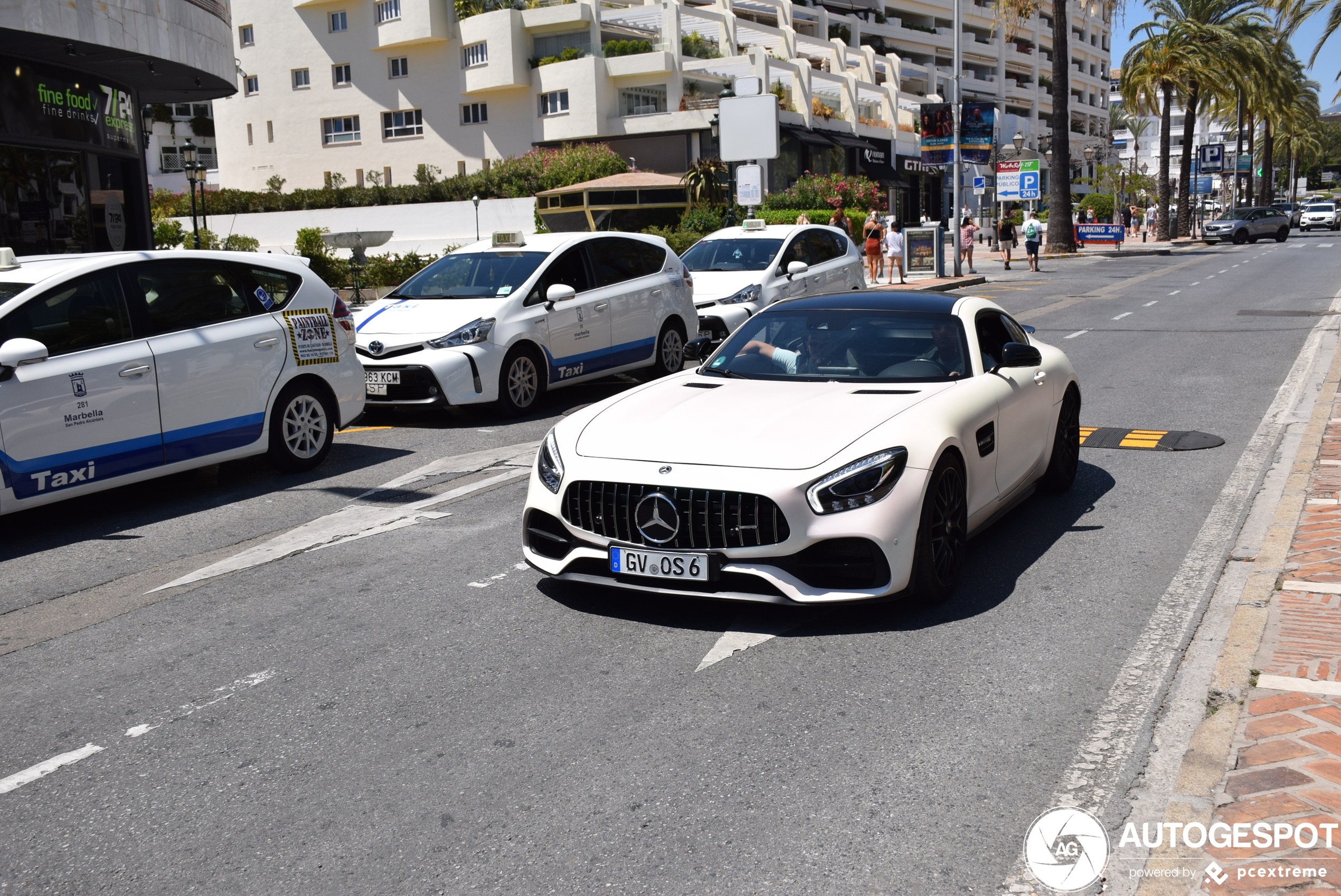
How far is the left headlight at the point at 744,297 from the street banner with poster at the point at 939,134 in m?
23.3

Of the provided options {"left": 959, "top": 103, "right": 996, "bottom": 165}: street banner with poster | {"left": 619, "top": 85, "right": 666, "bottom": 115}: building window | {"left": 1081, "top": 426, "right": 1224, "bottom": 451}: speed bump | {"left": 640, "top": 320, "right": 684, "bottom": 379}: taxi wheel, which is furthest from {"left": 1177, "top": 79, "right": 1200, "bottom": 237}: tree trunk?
{"left": 1081, "top": 426, "right": 1224, "bottom": 451}: speed bump

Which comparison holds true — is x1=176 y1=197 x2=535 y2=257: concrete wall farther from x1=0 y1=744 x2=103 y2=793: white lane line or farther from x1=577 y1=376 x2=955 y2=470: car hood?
x1=0 y1=744 x2=103 y2=793: white lane line

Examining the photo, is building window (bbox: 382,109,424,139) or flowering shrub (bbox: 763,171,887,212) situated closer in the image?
flowering shrub (bbox: 763,171,887,212)

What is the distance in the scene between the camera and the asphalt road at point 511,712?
12.0ft

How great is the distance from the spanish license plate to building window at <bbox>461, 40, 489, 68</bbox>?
174 feet

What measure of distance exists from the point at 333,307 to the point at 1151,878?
25.9ft

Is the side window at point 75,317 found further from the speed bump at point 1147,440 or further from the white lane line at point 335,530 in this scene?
the speed bump at point 1147,440

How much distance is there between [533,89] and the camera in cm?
5538

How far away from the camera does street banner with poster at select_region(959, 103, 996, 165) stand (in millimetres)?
38500

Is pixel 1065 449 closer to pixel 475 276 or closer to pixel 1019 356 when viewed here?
pixel 1019 356

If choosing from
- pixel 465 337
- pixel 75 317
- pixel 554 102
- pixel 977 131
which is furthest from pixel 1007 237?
pixel 75 317

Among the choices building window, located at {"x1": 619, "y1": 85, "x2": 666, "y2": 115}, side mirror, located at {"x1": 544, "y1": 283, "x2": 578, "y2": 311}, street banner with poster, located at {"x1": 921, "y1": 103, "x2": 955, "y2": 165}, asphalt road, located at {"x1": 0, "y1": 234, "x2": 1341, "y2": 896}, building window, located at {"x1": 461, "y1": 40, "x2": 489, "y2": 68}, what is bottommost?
asphalt road, located at {"x1": 0, "y1": 234, "x2": 1341, "y2": 896}

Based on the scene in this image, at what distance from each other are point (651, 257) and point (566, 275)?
151 cm

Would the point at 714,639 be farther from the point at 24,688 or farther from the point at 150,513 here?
the point at 150,513
